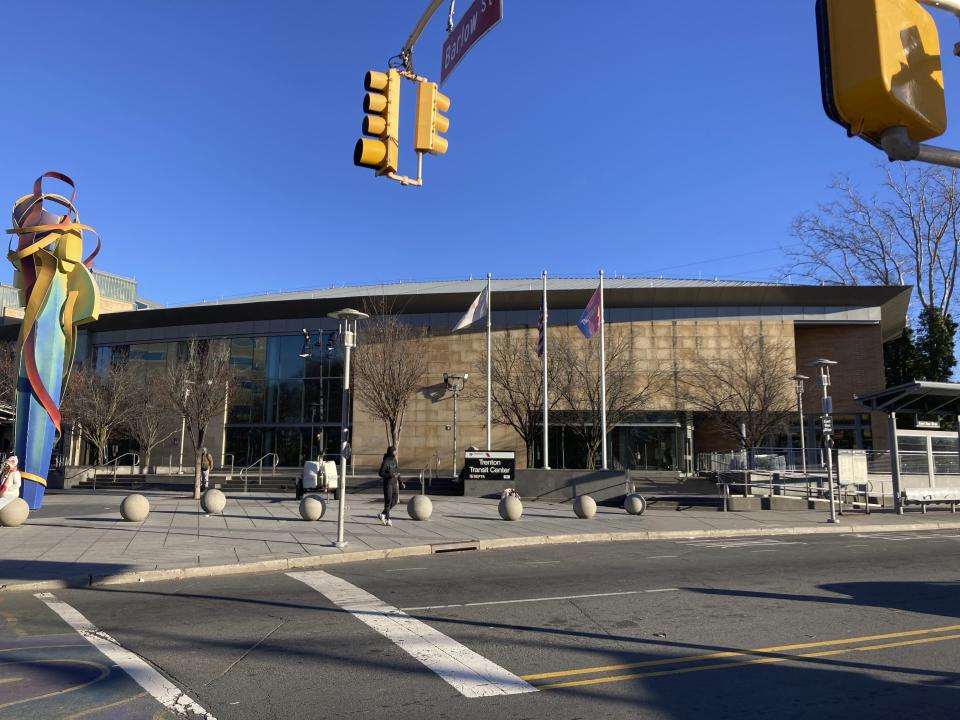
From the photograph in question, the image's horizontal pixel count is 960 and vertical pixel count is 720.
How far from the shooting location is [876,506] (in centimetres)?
2723

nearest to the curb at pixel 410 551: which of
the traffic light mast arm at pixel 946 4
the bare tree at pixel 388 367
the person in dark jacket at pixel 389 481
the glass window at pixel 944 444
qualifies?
the person in dark jacket at pixel 389 481

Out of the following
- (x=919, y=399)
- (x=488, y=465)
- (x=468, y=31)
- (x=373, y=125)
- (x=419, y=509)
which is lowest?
(x=419, y=509)

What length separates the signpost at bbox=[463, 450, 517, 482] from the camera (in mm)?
27109

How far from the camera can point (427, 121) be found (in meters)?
8.20

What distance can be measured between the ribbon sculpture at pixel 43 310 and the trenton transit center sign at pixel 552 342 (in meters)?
17.7

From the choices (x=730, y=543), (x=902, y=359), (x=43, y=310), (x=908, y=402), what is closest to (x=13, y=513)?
(x=43, y=310)

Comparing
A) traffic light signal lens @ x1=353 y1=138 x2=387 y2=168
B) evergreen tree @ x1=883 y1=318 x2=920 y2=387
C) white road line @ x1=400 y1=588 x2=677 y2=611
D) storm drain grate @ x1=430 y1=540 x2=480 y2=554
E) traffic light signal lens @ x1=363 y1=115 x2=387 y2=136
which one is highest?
evergreen tree @ x1=883 y1=318 x2=920 y2=387

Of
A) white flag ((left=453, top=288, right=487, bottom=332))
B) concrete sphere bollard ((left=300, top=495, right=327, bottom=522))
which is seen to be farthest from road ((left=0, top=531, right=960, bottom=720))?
white flag ((left=453, top=288, right=487, bottom=332))

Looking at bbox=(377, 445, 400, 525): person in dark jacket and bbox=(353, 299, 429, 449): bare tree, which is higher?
bbox=(353, 299, 429, 449): bare tree

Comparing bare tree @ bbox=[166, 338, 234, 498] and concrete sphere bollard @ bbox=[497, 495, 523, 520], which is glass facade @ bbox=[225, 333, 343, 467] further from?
concrete sphere bollard @ bbox=[497, 495, 523, 520]

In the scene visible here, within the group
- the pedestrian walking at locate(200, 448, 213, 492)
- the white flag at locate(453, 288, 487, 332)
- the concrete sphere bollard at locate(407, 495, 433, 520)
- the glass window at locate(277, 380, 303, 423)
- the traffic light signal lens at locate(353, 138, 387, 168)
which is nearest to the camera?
the traffic light signal lens at locate(353, 138, 387, 168)

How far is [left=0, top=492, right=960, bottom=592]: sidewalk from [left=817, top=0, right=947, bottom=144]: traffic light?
35.5 feet

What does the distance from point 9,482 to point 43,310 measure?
5895 mm

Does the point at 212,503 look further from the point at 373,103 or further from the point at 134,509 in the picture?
the point at 373,103
